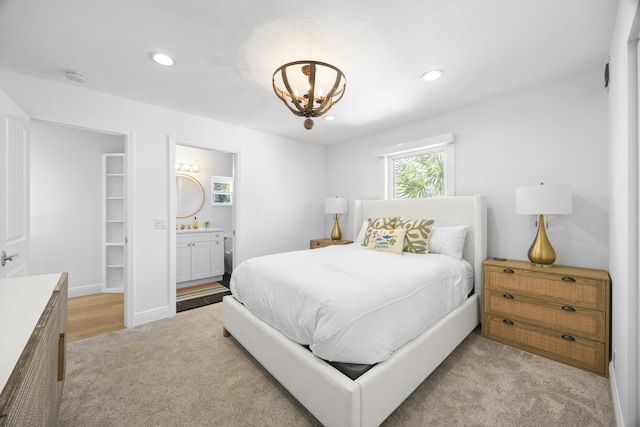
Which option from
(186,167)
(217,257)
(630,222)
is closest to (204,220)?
(217,257)

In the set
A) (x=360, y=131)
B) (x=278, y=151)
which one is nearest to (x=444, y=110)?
(x=360, y=131)

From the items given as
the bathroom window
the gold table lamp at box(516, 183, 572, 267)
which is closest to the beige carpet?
the gold table lamp at box(516, 183, 572, 267)

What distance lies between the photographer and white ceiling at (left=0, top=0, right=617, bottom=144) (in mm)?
1546

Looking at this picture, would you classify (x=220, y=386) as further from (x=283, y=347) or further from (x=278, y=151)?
(x=278, y=151)

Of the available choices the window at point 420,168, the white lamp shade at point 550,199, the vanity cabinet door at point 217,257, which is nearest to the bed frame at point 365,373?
the white lamp shade at point 550,199

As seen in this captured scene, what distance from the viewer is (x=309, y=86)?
69.1 inches

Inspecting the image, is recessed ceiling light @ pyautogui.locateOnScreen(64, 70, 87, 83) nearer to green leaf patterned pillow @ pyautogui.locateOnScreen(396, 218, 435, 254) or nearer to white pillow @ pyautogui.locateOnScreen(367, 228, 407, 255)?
white pillow @ pyautogui.locateOnScreen(367, 228, 407, 255)

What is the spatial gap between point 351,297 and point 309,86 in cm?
136

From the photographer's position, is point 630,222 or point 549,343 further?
point 549,343

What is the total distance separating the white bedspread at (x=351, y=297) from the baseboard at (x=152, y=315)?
1.18m

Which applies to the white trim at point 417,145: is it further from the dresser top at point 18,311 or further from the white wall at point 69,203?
the white wall at point 69,203

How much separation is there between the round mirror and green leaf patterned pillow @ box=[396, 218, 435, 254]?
12.6ft

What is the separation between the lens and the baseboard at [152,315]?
2764mm

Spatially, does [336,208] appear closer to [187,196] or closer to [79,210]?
[187,196]
